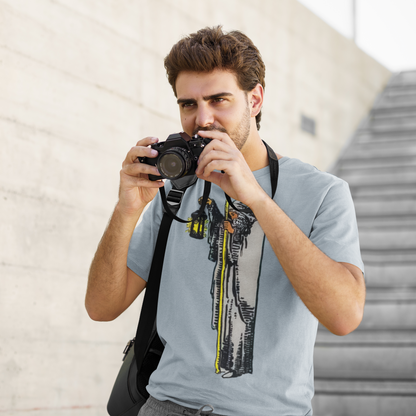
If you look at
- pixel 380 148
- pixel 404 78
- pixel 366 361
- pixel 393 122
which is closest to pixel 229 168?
pixel 366 361

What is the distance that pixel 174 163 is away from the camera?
3.72ft

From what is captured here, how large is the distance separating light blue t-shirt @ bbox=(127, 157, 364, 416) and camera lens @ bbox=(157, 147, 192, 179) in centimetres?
15

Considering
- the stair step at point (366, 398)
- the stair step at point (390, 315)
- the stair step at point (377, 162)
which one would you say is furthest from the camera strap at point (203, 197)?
the stair step at point (377, 162)

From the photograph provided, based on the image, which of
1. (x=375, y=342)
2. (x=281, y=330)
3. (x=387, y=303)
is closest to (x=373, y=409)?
(x=375, y=342)

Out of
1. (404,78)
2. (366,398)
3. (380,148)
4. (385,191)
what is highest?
(404,78)

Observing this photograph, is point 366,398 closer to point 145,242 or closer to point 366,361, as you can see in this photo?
point 366,361

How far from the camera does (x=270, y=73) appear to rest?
4.26 meters

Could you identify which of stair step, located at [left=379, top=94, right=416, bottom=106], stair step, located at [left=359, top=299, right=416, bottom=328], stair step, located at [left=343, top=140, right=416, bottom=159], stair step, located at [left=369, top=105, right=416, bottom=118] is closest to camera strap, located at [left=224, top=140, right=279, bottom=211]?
stair step, located at [left=359, top=299, right=416, bottom=328]

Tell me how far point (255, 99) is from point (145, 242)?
468mm

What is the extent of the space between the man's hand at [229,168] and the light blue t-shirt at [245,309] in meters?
0.12

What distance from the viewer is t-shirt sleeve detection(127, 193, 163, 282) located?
1304 mm

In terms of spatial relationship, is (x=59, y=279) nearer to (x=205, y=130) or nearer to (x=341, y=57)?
(x=205, y=130)

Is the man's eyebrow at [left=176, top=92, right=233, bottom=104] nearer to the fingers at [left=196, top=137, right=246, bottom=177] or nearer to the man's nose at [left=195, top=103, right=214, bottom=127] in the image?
the man's nose at [left=195, top=103, right=214, bottom=127]

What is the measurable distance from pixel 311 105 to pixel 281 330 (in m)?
3.93
